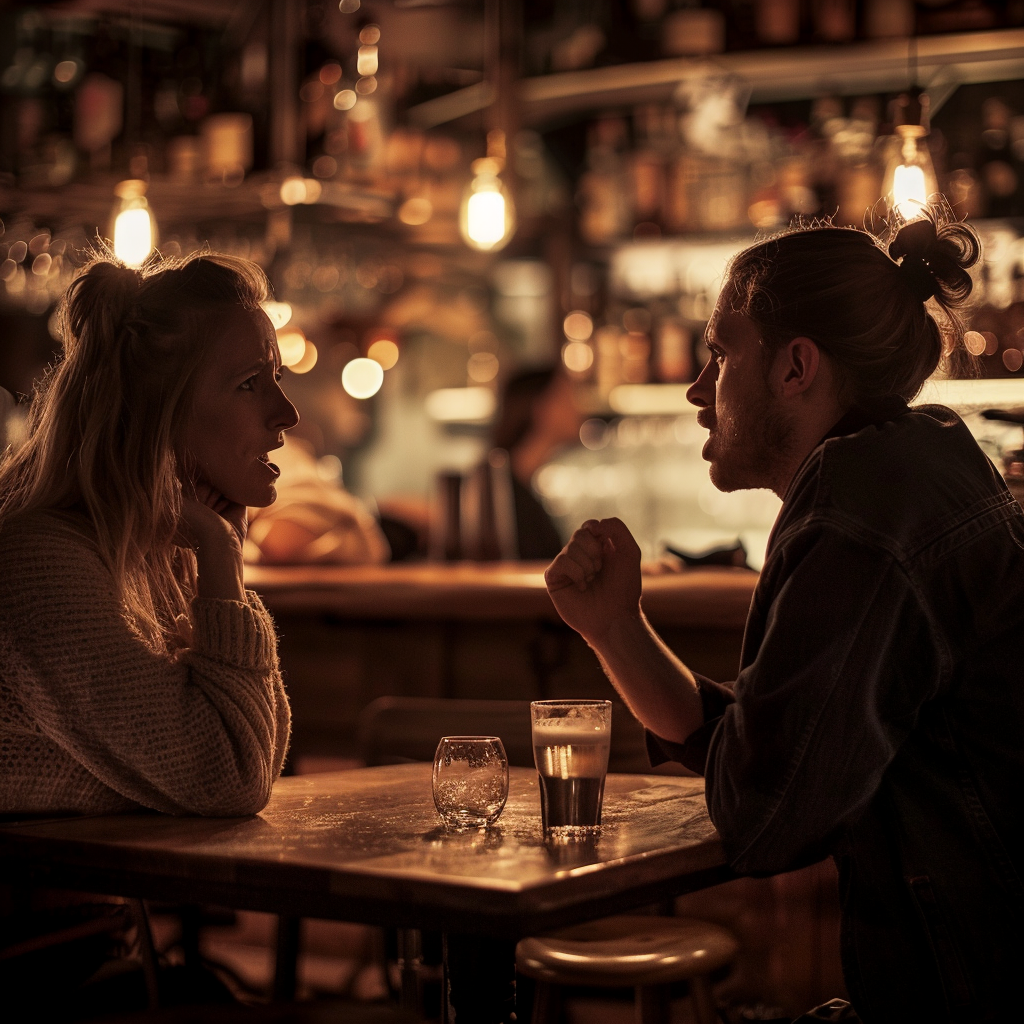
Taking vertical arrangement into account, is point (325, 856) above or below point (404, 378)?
below

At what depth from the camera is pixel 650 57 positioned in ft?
16.6

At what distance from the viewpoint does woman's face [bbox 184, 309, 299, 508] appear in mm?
1730

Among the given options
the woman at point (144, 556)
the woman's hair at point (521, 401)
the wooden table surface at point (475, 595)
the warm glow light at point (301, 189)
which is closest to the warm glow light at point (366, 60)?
the warm glow light at point (301, 189)

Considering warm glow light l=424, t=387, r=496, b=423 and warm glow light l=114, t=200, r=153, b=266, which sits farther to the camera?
warm glow light l=424, t=387, r=496, b=423

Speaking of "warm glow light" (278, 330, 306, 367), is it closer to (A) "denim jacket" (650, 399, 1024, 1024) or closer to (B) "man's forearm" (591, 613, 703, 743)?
(B) "man's forearm" (591, 613, 703, 743)

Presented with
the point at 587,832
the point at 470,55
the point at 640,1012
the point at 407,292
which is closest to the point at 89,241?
the point at 407,292

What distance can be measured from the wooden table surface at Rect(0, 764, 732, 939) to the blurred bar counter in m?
1.17

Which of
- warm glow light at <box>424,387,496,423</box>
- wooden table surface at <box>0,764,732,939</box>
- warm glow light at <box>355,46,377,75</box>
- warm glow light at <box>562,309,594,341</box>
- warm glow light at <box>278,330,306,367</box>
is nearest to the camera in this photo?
wooden table surface at <box>0,764,732,939</box>

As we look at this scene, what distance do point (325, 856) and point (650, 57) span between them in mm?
4211

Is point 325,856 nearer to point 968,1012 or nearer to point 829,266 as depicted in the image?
point 968,1012

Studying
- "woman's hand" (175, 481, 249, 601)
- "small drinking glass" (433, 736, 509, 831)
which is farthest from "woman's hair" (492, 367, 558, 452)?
"small drinking glass" (433, 736, 509, 831)

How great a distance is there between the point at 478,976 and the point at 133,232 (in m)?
3.32

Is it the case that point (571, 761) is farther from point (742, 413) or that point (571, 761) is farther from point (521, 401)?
point (521, 401)

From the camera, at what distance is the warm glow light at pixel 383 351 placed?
5.63 meters
